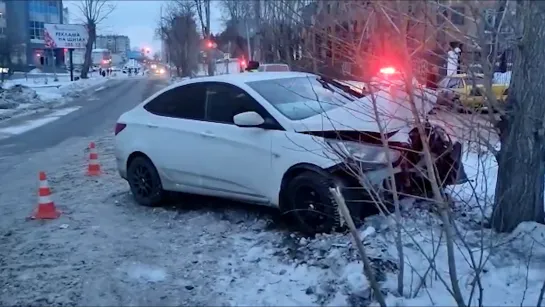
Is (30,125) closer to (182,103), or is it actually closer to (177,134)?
(182,103)

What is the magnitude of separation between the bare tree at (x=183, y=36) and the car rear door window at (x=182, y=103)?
150 feet

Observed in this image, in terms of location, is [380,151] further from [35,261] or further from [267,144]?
[35,261]

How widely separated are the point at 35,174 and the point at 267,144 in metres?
5.66

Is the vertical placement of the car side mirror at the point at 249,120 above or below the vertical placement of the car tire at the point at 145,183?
above

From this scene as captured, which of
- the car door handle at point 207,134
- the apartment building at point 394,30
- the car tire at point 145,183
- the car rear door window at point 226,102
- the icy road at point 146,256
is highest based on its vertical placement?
the apartment building at point 394,30

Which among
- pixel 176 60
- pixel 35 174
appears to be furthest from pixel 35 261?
pixel 176 60

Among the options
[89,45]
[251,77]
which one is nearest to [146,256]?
[251,77]

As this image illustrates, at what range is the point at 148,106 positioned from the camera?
7.78 meters

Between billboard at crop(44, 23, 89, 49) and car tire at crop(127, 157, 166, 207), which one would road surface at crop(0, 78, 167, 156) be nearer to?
car tire at crop(127, 157, 166, 207)

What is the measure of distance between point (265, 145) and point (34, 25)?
9769 cm

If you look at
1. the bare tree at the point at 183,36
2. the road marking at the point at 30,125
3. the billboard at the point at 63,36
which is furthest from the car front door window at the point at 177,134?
the billboard at the point at 63,36

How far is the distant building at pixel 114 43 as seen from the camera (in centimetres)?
13512

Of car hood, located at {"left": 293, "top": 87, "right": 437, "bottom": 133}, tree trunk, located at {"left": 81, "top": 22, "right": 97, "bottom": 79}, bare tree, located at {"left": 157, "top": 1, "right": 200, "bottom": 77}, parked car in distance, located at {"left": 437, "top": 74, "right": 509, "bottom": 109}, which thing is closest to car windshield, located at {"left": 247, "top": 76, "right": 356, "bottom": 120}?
car hood, located at {"left": 293, "top": 87, "right": 437, "bottom": 133}

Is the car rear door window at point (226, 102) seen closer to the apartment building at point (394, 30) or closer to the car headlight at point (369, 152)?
the car headlight at point (369, 152)
